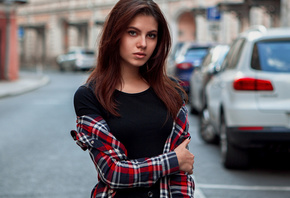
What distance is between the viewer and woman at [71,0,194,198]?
7.75ft

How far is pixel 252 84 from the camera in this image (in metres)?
6.67

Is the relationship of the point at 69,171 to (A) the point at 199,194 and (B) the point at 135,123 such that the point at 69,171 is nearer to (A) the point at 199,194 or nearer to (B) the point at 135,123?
(A) the point at 199,194

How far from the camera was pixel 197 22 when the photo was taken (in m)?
44.8

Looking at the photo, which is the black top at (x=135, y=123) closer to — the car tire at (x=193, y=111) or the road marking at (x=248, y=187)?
the road marking at (x=248, y=187)

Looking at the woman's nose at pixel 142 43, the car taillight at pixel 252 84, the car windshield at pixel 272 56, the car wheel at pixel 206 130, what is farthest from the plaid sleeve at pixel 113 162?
the car wheel at pixel 206 130

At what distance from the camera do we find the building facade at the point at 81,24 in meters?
43.1

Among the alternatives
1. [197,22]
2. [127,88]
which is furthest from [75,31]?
[127,88]

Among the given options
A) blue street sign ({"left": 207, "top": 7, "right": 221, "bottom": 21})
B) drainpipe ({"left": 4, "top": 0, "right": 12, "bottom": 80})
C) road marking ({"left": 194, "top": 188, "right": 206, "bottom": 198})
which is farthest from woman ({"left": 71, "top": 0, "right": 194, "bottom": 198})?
drainpipe ({"left": 4, "top": 0, "right": 12, "bottom": 80})

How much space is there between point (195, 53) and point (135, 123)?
15109 millimetres

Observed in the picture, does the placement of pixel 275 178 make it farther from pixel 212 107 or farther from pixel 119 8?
pixel 119 8

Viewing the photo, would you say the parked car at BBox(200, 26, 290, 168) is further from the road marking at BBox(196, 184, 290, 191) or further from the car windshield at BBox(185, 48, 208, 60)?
the car windshield at BBox(185, 48, 208, 60)

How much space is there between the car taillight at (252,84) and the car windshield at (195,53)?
1028 cm

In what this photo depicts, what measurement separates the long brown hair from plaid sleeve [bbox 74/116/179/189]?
9 cm

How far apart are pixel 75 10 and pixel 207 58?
5129cm
